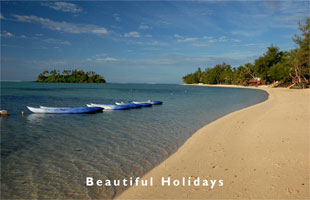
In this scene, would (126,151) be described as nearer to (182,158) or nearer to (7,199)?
(182,158)

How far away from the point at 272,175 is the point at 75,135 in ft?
33.6

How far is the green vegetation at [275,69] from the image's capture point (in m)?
57.1

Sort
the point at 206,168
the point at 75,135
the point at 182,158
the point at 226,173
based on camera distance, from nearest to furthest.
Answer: the point at 226,173 → the point at 206,168 → the point at 182,158 → the point at 75,135

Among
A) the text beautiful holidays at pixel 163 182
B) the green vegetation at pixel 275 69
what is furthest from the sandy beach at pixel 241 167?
the green vegetation at pixel 275 69

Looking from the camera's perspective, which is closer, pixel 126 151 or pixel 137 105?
pixel 126 151

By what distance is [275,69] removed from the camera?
9088cm

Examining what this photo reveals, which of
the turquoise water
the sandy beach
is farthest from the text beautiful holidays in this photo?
the turquoise water

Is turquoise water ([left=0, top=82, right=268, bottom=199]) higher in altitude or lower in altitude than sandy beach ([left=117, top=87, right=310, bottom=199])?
lower

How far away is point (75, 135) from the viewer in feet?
40.4

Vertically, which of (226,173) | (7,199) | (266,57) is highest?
(266,57)

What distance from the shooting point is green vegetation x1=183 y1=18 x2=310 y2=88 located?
5710cm

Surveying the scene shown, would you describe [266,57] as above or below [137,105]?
above

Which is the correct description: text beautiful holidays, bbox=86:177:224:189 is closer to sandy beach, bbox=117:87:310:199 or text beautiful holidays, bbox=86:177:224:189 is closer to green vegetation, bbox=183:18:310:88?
sandy beach, bbox=117:87:310:199

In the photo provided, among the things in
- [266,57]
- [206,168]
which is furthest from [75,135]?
[266,57]
